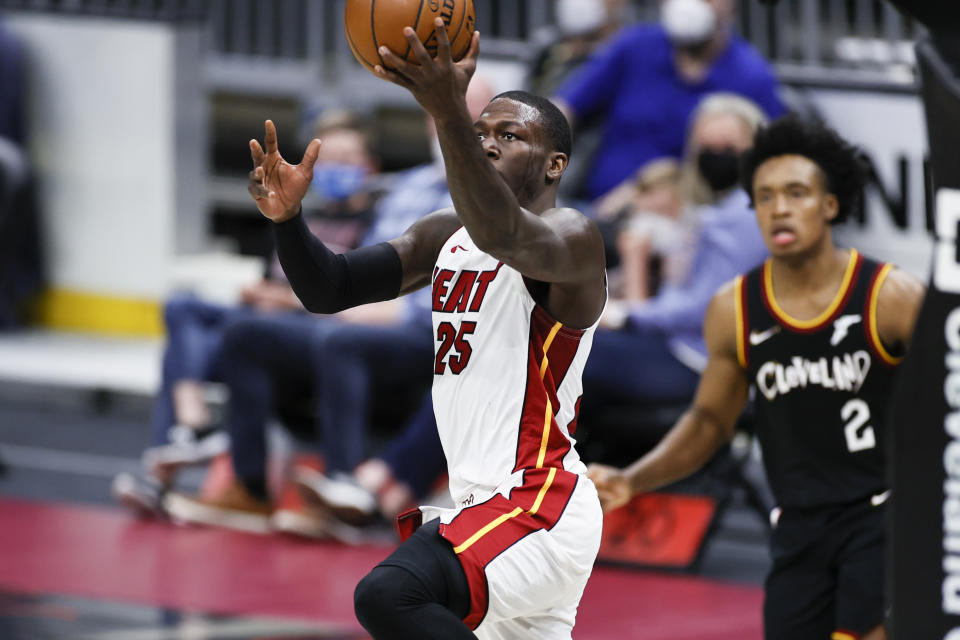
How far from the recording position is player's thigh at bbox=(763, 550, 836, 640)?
4.55 metres

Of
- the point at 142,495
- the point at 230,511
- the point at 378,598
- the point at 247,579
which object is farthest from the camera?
the point at 142,495

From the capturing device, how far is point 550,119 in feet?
13.3

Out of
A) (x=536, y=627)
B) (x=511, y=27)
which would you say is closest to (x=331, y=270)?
(x=536, y=627)

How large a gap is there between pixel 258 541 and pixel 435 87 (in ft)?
16.2

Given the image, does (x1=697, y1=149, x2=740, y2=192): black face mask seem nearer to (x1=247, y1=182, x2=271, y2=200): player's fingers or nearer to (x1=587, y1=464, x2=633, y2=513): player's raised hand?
(x1=587, y1=464, x2=633, y2=513): player's raised hand

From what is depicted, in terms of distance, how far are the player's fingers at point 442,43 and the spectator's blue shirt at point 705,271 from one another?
3871 mm

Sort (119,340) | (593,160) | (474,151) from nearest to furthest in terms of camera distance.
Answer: (474,151) < (593,160) < (119,340)

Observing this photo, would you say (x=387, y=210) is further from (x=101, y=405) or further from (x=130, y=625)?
(x=101, y=405)

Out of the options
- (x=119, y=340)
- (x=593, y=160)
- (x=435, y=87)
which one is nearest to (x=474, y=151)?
(x=435, y=87)

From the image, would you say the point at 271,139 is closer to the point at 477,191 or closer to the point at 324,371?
the point at 477,191

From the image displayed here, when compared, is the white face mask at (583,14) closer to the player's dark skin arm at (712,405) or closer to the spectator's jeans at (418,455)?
the spectator's jeans at (418,455)

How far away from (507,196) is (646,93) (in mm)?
5252

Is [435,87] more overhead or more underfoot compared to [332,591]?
more overhead

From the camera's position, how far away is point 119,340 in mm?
11820
